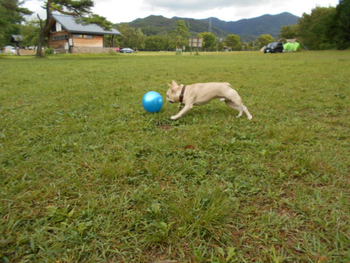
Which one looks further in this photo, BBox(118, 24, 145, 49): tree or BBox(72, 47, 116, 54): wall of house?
BBox(118, 24, 145, 49): tree

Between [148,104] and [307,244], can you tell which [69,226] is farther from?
[148,104]

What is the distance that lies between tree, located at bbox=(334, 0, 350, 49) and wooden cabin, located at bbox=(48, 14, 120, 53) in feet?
124

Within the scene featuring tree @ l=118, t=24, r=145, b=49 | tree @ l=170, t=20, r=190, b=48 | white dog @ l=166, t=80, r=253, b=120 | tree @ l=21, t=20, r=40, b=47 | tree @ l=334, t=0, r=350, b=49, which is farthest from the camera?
tree @ l=118, t=24, r=145, b=49

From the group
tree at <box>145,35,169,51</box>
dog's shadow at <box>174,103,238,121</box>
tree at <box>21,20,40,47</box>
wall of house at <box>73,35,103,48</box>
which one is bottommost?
dog's shadow at <box>174,103,238,121</box>

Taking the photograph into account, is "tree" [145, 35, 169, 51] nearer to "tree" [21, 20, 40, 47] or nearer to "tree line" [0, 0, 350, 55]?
"tree line" [0, 0, 350, 55]

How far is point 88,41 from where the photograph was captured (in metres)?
45.5

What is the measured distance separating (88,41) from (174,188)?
49.9m

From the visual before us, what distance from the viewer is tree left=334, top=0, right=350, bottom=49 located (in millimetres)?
31389

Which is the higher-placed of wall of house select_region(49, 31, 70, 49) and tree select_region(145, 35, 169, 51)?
tree select_region(145, 35, 169, 51)

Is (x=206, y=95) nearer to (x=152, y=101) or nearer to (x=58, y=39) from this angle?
(x=152, y=101)

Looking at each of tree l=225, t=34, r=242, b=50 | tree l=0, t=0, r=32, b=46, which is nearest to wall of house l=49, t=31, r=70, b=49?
tree l=0, t=0, r=32, b=46

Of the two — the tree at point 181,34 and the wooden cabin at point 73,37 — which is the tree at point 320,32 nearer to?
the tree at point 181,34

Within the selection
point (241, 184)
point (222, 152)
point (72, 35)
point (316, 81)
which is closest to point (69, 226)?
point (241, 184)

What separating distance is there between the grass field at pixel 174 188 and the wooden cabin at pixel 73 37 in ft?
145
